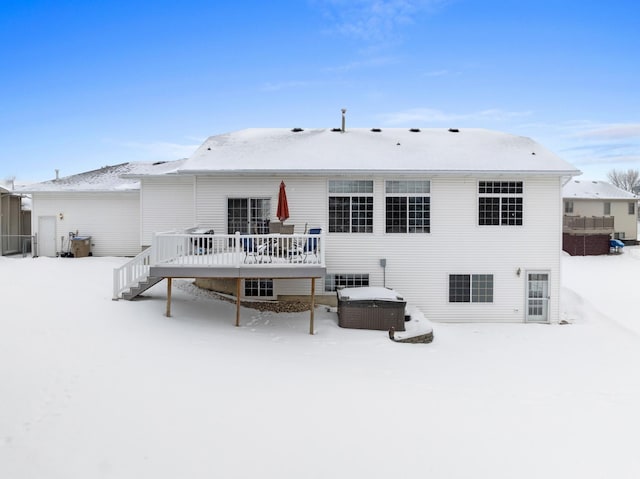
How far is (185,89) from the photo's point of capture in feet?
72.6

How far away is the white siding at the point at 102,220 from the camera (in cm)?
1942

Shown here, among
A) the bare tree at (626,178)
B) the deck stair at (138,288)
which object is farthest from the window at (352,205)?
the bare tree at (626,178)

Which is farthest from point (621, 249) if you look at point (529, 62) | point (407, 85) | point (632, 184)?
point (632, 184)

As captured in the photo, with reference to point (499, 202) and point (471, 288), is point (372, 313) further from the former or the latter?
point (499, 202)

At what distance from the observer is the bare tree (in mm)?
77812

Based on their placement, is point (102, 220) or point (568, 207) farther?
point (568, 207)

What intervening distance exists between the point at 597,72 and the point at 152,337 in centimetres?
2467

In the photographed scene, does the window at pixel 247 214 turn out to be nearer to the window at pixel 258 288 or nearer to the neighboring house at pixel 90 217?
the window at pixel 258 288

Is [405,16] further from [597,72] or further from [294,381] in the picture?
[294,381]

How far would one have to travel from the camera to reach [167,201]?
16531 millimetres

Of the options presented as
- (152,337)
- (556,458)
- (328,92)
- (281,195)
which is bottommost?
(556,458)

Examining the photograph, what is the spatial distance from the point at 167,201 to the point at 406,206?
383 inches

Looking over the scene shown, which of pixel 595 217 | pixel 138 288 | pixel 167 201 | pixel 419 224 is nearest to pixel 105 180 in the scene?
pixel 167 201

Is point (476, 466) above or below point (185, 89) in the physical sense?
below
